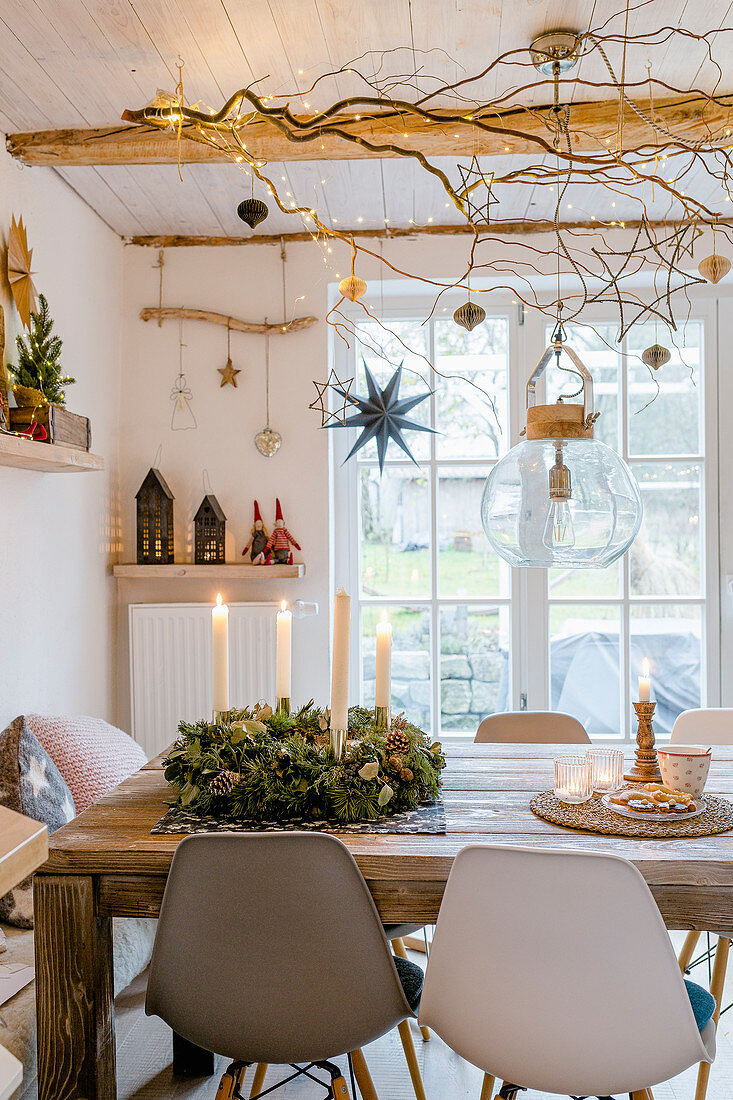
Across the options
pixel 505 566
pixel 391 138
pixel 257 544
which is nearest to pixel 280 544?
pixel 257 544

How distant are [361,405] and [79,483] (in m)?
1.13

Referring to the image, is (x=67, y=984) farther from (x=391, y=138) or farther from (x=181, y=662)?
(x=391, y=138)

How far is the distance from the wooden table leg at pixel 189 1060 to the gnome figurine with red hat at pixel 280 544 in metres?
1.76

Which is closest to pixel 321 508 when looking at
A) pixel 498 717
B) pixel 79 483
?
pixel 79 483

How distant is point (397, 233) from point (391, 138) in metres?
1.06

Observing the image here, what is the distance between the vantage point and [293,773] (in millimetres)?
1696

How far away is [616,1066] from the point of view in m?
1.35

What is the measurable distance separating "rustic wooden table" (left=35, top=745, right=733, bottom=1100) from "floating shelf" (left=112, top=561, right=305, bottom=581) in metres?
1.80

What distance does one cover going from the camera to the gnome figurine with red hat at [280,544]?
3.49m

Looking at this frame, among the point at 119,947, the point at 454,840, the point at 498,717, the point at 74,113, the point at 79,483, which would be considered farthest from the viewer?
the point at 79,483

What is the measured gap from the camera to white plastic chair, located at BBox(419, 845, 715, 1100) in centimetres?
128

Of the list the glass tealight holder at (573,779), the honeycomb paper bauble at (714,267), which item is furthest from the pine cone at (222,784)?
the honeycomb paper bauble at (714,267)

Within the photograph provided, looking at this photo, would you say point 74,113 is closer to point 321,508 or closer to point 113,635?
point 321,508

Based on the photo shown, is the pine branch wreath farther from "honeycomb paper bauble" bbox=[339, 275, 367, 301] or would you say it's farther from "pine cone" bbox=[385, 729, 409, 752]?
"honeycomb paper bauble" bbox=[339, 275, 367, 301]
